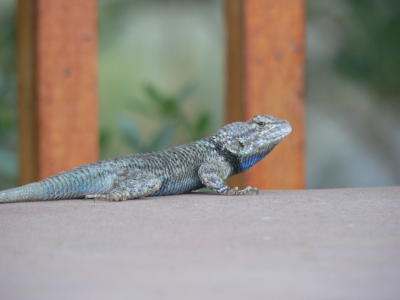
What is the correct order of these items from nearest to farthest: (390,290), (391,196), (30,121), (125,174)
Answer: (390,290), (391,196), (125,174), (30,121)

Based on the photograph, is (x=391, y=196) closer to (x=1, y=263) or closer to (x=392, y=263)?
(x=392, y=263)

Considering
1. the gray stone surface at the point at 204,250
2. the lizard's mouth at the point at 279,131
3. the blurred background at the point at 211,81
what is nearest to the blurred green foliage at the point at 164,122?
the blurred background at the point at 211,81

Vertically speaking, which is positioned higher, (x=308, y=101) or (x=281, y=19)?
(x=281, y=19)

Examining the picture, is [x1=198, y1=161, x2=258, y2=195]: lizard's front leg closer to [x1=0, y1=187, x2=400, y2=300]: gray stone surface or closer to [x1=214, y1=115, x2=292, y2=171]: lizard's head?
[x1=214, y1=115, x2=292, y2=171]: lizard's head

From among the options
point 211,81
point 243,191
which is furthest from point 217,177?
point 211,81

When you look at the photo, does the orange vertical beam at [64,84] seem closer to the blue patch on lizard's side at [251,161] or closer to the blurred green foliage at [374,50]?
the blue patch on lizard's side at [251,161]

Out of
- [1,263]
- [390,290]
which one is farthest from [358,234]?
[1,263]

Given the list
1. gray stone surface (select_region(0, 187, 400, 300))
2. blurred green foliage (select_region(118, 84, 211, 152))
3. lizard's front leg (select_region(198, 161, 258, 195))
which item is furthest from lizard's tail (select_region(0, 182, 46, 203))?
blurred green foliage (select_region(118, 84, 211, 152))
